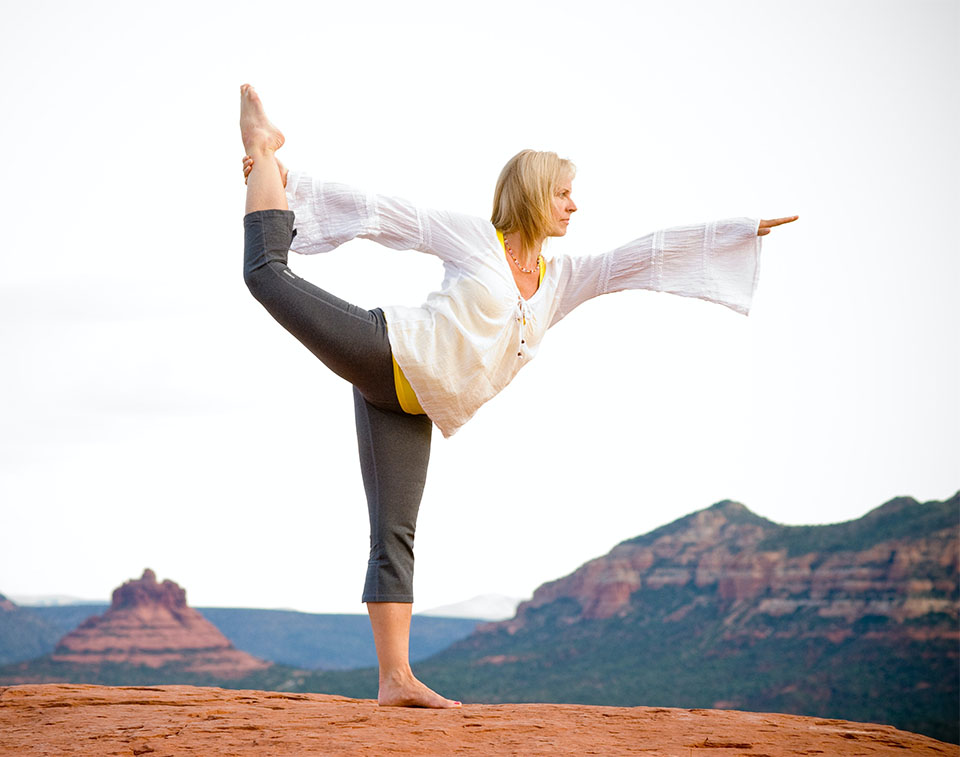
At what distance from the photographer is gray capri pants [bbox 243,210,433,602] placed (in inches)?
141

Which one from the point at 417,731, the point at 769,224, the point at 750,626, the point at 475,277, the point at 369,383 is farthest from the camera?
the point at 750,626

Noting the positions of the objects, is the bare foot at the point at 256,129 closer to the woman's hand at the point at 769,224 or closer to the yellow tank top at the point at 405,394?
the yellow tank top at the point at 405,394

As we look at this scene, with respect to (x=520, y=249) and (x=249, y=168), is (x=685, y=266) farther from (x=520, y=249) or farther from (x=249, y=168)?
(x=249, y=168)

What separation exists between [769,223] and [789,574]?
2567 inches

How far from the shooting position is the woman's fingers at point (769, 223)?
13.9 feet

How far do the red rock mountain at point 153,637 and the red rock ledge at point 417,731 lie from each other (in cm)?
7195

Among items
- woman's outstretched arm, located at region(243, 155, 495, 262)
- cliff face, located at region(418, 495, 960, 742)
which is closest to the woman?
woman's outstretched arm, located at region(243, 155, 495, 262)

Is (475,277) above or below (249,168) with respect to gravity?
below

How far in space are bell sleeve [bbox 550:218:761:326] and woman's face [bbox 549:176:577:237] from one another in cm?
22

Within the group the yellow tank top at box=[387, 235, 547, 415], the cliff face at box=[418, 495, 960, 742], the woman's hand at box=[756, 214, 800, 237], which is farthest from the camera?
the cliff face at box=[418, 495, 960, 742]

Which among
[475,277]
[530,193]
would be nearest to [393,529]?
[475,277]

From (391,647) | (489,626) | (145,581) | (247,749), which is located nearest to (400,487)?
(391,647)

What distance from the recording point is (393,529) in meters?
3.92

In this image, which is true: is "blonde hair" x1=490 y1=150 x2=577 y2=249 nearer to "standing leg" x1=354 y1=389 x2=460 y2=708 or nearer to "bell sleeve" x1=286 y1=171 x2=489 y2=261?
"bell sleeve" x1=286 y1=171 x2=489 y2=261
